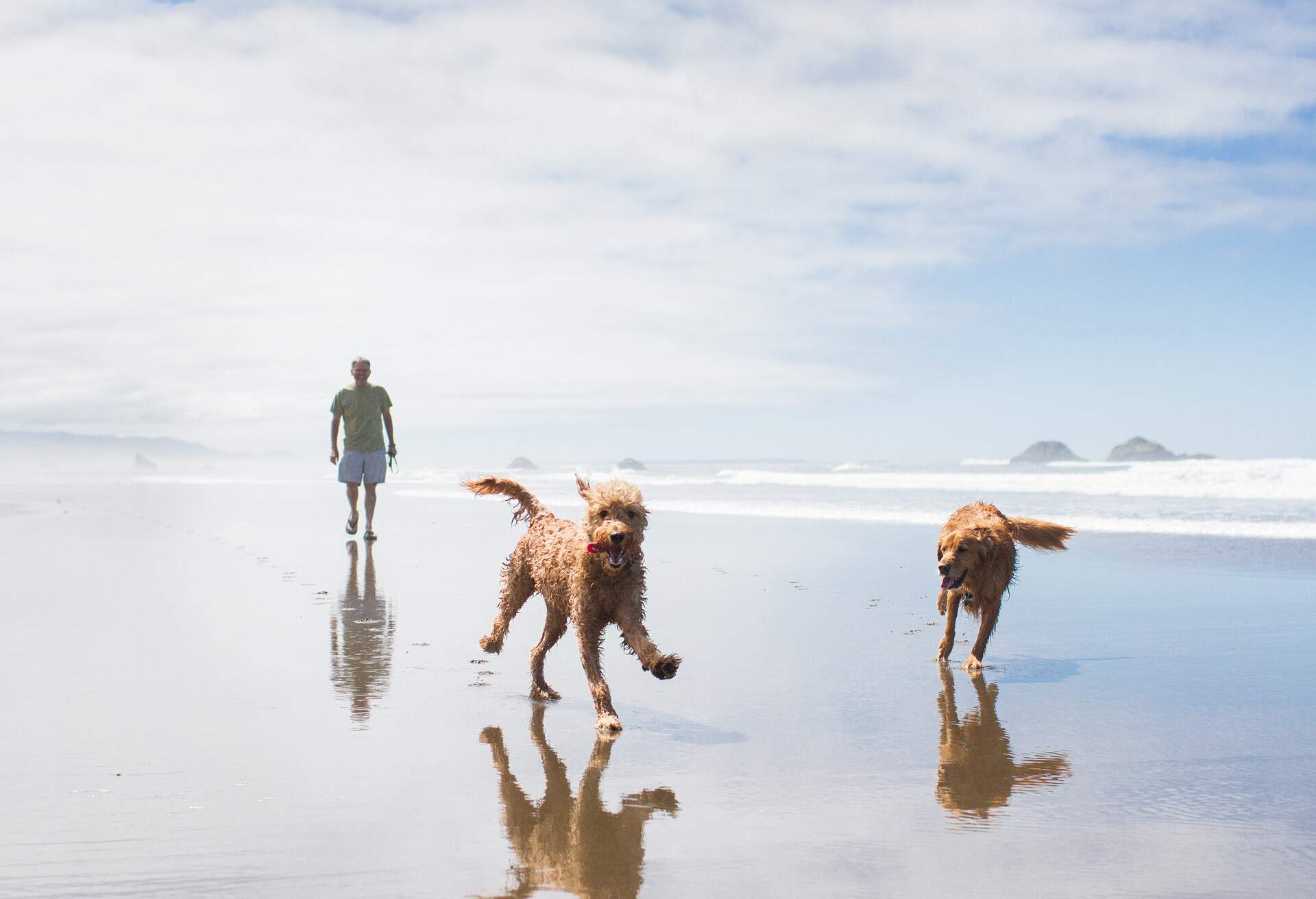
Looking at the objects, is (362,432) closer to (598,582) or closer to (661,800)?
(598,582)

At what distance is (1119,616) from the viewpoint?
8023 mm

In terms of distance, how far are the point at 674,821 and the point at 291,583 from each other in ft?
22.6

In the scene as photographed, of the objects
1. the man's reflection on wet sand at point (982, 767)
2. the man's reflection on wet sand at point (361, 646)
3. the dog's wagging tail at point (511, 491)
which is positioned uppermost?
the dog's wagging tail at point (511, 491)

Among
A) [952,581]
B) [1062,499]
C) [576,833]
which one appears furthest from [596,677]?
[1062,499]

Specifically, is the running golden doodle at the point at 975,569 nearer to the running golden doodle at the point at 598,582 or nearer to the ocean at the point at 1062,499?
the running golden doodle at the point at 598,582

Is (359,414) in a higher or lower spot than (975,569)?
higher

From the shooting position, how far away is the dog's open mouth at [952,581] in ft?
21.0

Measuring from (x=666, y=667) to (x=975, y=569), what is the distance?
9.07 feet

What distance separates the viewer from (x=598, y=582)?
16.5ft

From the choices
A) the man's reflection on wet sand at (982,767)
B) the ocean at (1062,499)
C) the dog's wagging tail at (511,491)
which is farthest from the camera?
the ocean at (1062,499)

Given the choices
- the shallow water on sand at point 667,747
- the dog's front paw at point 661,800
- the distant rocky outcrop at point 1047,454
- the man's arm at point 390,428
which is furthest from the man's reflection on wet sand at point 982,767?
the distant rocky outcrop at point 1047,454

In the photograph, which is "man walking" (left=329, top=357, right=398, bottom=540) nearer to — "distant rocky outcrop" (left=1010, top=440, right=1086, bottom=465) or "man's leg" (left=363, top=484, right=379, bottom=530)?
"man's leg" (left=363, top=484, right=379, bottom=530)

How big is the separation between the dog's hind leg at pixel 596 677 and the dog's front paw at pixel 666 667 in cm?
31

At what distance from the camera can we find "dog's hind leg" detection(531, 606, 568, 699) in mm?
5438
